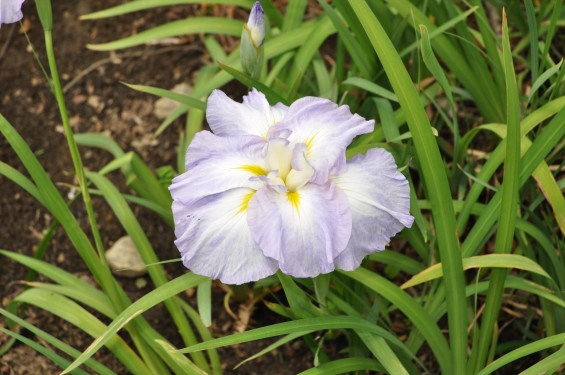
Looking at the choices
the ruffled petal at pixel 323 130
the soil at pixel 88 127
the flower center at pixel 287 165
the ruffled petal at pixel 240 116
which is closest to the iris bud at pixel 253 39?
the ruffled petal at pixel 240 116

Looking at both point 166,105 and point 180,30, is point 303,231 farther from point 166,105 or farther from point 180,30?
point 166,105

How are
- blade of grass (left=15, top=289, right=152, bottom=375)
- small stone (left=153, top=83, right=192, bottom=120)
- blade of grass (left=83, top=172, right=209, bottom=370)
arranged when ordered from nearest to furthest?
blade of grass (left=15, top=289, right=152, bottom=375) → blade of grass (left=83, top=172, right=209, bottom=370) → small stone (left=153, top=83, right=192, bottom=120)

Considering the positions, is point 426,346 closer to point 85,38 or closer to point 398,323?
point 398,323

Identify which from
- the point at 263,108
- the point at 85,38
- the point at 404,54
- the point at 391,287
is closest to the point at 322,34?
the point at 404,54

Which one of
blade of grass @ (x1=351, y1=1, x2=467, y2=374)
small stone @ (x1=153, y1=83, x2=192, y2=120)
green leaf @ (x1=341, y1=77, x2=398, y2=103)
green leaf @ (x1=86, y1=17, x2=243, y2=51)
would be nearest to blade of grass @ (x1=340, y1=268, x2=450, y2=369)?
blade of grass @ (x1=351, y1=1, x2=467, y2=374)

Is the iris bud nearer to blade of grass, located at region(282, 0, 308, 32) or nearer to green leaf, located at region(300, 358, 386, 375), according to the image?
blade of grass, located at region(282, 0, 308, 32)

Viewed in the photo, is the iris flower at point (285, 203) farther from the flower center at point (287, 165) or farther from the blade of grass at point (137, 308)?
the blade of grass at point (137, 308)

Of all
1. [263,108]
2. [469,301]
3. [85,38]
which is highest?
[263,108]
